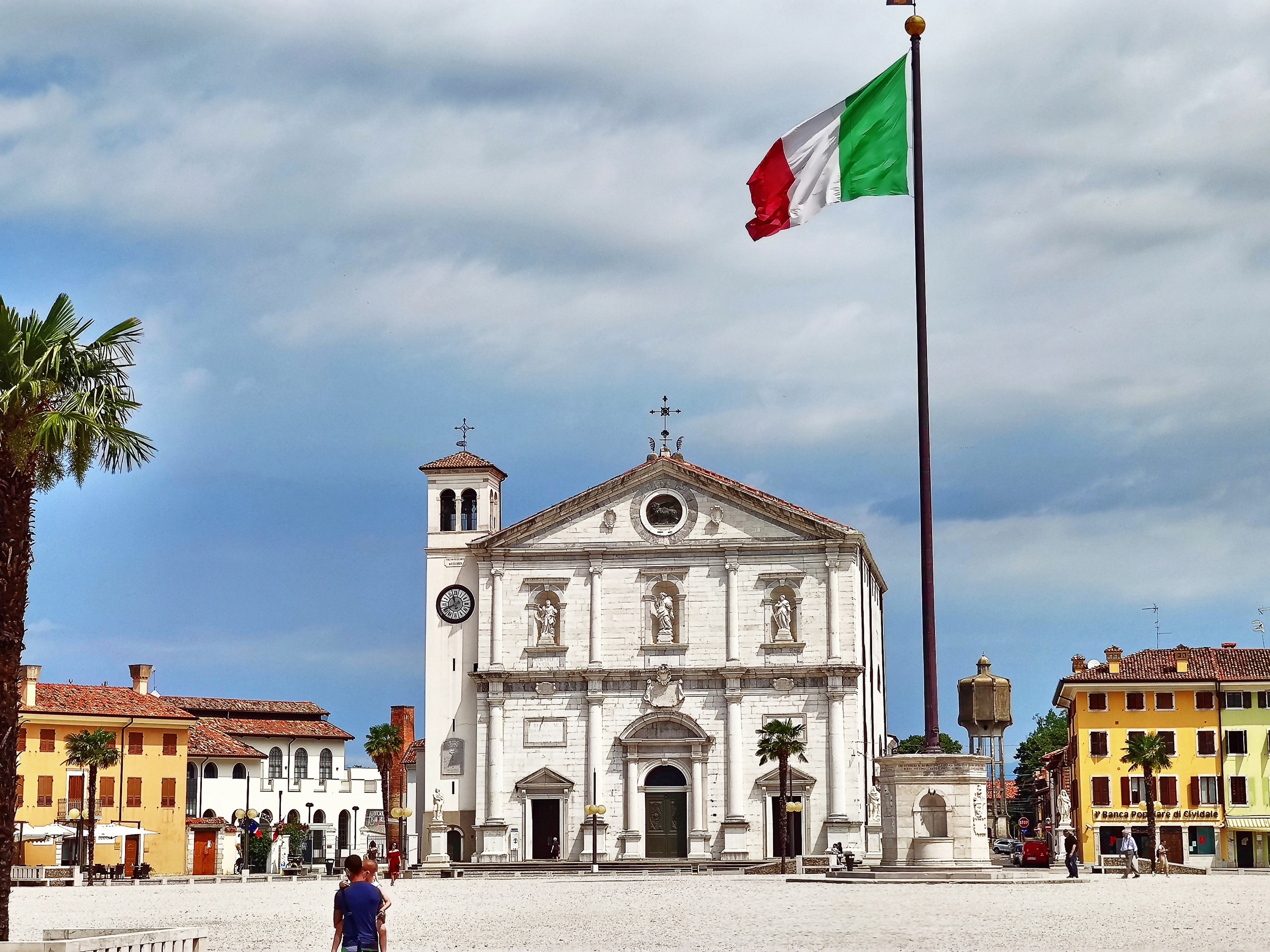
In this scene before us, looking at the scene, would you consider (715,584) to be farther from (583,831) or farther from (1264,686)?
(1264,686)

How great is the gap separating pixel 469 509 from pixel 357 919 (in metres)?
51.6

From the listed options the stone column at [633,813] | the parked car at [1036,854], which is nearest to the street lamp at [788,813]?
the stone column at [633,813]

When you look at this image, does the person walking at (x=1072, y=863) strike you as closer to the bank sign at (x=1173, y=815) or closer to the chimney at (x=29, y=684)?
the bank sign at (x=1173, y=815)

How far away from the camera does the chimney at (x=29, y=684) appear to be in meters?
66.1

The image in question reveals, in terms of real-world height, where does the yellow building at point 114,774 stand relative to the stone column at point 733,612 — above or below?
below

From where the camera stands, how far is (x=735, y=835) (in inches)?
2313

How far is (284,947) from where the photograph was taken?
69.5ft

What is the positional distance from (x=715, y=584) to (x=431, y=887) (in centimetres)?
1910

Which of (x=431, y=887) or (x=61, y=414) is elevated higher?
(x=61, y=414)

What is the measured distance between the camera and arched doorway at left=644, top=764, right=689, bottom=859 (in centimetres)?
5959

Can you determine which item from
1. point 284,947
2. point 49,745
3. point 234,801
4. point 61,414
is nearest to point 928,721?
point 284,947

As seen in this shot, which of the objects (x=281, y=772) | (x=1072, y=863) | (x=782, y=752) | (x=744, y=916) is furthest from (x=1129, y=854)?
(x=281, y=772)

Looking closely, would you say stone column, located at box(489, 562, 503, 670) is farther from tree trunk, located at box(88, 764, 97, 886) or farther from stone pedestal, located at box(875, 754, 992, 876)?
stone pedestal, located at box(875, 754, 992, 876)

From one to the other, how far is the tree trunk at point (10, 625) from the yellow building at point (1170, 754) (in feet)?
179
